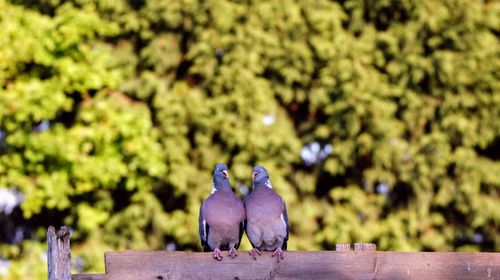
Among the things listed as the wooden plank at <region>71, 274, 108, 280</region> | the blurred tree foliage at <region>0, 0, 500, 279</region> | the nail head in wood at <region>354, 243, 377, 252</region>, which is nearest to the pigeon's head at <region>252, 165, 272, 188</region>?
the nail head in wood at <region>354, 243, 377, 252</region>

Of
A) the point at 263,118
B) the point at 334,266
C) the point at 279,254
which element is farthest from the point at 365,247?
the point at 263,118

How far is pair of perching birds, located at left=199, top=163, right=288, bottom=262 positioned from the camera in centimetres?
423

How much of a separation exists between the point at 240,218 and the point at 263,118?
4818 millimetres

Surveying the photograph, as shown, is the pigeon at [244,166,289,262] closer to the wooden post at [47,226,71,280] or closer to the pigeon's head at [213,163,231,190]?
the pigeon's head at [213,163,231,190]

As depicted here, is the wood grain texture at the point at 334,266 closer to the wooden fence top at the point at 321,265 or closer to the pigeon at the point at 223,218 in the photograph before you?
the wooden fence top at the point at 321,265

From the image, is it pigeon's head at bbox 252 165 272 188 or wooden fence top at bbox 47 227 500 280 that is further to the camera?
pigeon's head at bbox 252 165 272 188

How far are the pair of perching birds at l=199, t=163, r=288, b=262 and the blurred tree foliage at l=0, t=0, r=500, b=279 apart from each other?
179 inches

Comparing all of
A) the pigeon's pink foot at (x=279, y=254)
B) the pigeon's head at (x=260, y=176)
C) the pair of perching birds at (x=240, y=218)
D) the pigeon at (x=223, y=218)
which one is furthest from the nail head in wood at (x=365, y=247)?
the pigeon's head at (x=260, y=176)

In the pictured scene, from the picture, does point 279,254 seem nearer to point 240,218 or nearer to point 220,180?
point 240,218

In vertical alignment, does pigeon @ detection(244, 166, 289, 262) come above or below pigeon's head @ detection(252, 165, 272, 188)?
below

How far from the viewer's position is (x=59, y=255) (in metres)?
3.53

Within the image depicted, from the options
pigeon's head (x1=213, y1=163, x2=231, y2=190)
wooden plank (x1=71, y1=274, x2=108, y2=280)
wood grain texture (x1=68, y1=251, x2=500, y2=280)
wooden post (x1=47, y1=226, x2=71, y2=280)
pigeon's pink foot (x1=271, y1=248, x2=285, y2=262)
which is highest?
pigeon's head (x1=213, y1=163, x2=231, y2=190)

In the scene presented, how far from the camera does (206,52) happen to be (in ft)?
29.7

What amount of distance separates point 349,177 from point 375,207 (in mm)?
459
